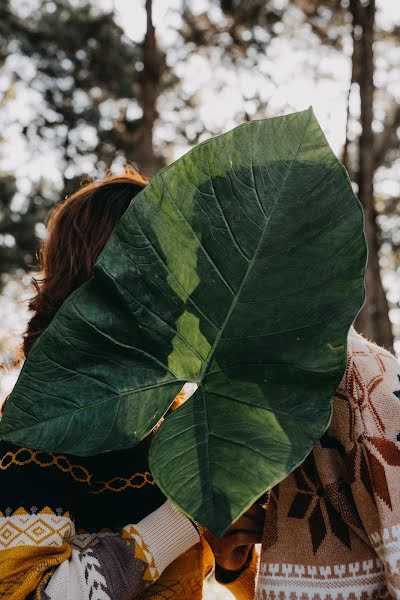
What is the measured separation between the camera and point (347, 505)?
1.13 metres

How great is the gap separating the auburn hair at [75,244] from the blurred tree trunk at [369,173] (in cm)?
549

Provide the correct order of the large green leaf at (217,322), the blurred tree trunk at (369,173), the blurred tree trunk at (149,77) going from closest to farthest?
the large green leaf at (217,322)
the blurred tree trunk at (369,173)
the blurred tree trunk at (149,77)

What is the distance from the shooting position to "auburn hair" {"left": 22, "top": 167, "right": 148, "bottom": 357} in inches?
64.8

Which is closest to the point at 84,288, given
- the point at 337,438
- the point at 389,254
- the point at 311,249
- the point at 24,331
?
the point at 311,249

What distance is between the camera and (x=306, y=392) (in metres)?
0.84

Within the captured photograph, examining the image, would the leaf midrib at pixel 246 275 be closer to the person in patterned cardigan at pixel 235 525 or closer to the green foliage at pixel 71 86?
the person in patterned cardigan at pixel 235 525

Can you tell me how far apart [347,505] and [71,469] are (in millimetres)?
600

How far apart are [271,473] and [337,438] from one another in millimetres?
416

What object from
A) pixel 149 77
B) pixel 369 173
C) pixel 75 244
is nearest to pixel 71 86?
pixel 149 77

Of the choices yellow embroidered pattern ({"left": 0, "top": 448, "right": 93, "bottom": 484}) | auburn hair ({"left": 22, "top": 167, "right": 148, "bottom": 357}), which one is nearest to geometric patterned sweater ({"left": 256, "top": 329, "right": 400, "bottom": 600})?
yellow embroidered pattern ({"left": 0, "top": 448, "right": 93, "bottom": 484})

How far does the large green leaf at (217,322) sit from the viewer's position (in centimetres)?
83

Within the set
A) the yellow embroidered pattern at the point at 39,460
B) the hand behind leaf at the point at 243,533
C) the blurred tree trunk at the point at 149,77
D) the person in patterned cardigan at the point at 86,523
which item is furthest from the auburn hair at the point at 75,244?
the blurred tree trunk at the point at 149,77

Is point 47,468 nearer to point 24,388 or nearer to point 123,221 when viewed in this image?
point 24,388

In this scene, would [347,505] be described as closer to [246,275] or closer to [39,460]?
[246,275]
